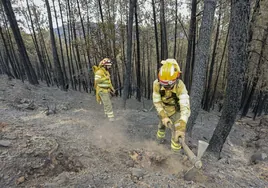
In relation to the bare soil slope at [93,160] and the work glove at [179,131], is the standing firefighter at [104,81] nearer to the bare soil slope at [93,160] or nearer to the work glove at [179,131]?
the bare soil slope at [93,160]

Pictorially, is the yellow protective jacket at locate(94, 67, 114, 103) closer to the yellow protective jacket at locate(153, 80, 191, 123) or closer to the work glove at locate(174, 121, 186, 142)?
the yellow protective jacket at locate(153, 80, 191, 123)

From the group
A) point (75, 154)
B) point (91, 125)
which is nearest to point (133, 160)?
point (75, 154)

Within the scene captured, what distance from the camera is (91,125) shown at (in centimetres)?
532

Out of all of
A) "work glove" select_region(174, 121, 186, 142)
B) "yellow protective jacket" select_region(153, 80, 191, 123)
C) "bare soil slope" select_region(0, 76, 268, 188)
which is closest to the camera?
"bare soil slope" select_region(0, 76, 268, 188)

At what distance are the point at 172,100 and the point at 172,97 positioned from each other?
9 centimetres

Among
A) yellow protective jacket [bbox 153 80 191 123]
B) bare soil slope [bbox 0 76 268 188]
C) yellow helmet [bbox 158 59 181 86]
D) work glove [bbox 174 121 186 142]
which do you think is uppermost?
yellow helmet [bbox 158 59 181 86]

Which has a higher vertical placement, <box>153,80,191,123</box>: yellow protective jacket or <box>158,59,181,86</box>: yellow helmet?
<box>158,59,181,86</box>: yellow helmet

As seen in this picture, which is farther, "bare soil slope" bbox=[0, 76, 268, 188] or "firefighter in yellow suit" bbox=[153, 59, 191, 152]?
"firefighter in yellow suit" bbox=[153, 59, 191, 152]

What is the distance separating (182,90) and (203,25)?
261 centimetres

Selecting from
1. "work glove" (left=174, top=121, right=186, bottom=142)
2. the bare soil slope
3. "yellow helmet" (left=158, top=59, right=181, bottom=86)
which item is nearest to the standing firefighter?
the bare soil slope

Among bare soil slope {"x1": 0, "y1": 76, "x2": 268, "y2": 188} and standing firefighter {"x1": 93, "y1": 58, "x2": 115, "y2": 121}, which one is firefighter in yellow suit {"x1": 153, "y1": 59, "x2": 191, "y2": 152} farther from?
standing firefighter {"x1": 93, "y1": 58, "x2": 115, "y2": 121}

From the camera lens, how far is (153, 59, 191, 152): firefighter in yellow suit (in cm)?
317

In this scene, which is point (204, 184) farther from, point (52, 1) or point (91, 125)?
point (52, 1)

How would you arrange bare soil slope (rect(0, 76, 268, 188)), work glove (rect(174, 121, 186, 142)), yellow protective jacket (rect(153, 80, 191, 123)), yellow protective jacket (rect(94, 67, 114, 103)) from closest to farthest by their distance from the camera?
1. bare soil slope (rect(0, 76, 268, 188))
2. work glove (rect(174, 121, 186, 142))
3. yellow protective jacket (rect(153, 80, 191, 123))
4. yellow protective jacket (rect(94, 67, 114, 103))
